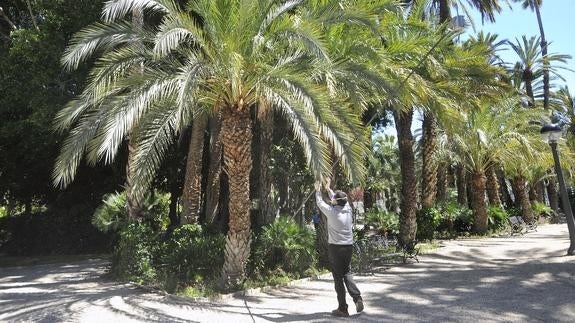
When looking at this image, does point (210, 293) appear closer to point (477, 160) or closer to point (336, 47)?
point (336, 47)

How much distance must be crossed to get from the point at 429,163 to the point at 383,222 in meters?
2.91

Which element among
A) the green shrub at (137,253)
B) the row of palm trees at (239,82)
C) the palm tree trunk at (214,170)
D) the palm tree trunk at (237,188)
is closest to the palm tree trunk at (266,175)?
the palm tree trunk at (214,170)

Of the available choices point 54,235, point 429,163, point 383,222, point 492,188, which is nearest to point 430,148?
point 429,163

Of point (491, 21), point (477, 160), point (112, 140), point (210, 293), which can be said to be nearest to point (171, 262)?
point (210, 293)

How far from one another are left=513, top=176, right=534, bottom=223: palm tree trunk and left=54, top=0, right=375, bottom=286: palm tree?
2142 centimetres

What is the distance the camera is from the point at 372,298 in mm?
8859

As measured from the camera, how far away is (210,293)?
929 centimetres

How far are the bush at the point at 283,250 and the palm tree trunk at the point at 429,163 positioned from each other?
8647 millimetres

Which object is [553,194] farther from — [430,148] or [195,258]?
[195,258]

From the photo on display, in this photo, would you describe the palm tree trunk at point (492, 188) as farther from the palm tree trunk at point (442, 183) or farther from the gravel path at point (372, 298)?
the gravel path at point (372, 298)

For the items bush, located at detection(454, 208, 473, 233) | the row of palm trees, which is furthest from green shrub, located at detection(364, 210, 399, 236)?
the row of palm trees

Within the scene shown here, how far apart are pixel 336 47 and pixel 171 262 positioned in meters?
5.94

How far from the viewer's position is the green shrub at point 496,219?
22.7m

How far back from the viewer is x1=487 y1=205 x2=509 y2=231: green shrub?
74.5 feet
